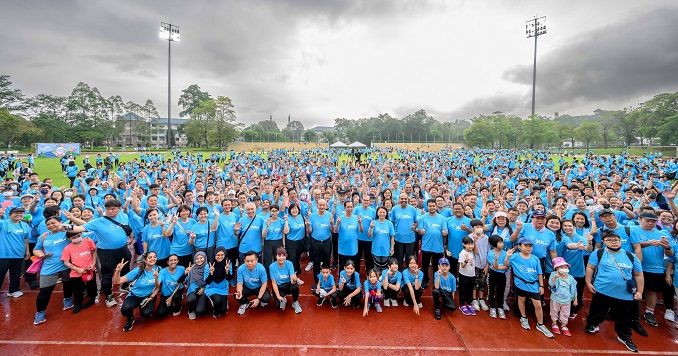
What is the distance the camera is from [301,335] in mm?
4453

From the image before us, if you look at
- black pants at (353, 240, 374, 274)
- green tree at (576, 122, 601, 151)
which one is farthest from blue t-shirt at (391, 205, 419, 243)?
green tree at (576, 122, 601, 151)

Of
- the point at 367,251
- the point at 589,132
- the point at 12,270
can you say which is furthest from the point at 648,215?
the point at 589,132

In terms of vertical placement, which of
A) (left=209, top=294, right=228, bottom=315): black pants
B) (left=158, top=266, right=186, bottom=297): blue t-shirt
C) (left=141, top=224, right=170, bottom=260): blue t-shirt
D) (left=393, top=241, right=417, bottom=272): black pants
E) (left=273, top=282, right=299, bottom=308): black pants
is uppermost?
(left=141, top=224, right=170, bottom=260): blue t-shirt

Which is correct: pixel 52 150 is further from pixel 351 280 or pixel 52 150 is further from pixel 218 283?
pixel 351 280

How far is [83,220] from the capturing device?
5496 millimetres

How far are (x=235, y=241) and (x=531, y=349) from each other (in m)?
5.17

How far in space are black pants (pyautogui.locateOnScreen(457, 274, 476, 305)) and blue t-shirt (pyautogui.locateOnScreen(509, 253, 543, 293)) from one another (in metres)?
0.71

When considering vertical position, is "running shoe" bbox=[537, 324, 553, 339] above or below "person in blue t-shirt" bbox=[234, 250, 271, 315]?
below

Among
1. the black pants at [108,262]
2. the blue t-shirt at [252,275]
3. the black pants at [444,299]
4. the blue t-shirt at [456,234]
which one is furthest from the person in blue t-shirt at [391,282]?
the black pants at [108,262]

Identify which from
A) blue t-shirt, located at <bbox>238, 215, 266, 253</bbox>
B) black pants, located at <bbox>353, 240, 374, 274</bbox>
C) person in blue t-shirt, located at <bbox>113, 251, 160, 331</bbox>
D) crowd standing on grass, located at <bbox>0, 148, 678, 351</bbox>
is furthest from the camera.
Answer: black pants, located at <bbox>353, 240, 374, 274</bbox>

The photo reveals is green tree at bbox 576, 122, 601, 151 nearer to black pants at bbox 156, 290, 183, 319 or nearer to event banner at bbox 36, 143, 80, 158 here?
black pants at bbox 156, 290, 183, 319

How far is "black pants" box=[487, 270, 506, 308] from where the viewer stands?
15.8ft

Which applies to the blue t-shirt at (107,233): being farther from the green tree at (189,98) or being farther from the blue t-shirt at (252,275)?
the green tree at (189,98)

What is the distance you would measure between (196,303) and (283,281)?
4.86 ft
